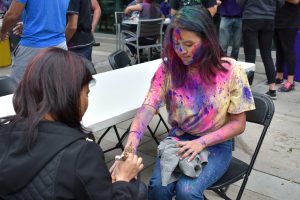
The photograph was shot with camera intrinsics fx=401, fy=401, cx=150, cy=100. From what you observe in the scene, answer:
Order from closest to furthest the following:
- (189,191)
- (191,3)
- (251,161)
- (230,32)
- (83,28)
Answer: (189,191)
(251,161)
(83,28)
(191,3)
(230,32)

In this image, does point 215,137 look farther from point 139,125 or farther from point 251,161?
point 139,125

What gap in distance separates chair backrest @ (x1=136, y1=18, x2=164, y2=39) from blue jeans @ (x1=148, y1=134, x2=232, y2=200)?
449 centimetres

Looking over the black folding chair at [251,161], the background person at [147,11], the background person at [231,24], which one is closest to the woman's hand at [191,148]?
the black folding chair at [251,161]

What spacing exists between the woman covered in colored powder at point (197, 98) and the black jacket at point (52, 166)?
79 centimetres

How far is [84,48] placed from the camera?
4.12 m

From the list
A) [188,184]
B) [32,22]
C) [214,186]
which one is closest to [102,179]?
[188,184]

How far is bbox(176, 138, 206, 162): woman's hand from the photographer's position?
210 cm

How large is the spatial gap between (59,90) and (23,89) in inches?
5.8

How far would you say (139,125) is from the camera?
224cm

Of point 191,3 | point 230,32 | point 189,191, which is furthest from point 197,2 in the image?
point 189,191

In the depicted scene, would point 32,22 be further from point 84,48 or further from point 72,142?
point 72,142

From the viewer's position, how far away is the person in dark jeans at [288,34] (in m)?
5.20

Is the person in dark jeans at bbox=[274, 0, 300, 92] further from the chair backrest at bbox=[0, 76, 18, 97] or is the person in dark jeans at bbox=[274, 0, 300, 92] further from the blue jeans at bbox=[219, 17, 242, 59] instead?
the chair backrest at bbox=[0, 76, 18, 97]

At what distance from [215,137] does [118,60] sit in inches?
68.0
